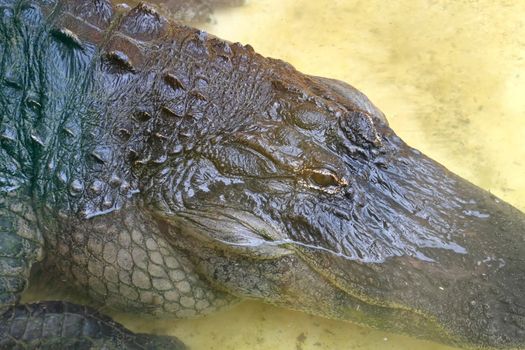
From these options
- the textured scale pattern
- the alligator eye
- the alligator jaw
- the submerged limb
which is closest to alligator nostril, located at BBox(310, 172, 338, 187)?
the alligator eye

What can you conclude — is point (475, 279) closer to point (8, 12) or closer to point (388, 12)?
point (8, 12)

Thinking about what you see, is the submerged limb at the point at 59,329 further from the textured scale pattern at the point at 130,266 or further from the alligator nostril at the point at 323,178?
the alligator nostril at the point at 323,178

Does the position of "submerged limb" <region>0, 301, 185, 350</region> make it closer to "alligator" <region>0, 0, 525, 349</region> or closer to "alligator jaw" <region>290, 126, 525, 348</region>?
"alligator" <region>0, 0, 525, 349</region>

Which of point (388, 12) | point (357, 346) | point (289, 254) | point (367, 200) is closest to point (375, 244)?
point (367, 200)

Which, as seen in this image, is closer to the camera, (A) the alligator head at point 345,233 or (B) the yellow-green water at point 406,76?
(A) the alligator head at point 345,233

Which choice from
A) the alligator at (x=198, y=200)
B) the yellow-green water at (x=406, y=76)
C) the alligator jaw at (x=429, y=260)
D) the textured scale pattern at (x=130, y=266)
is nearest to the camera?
the alligator jaw at (x=429, y=260)

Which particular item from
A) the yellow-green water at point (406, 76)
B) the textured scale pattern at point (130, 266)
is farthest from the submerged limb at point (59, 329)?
the yellow-green water at point (406, 76)
